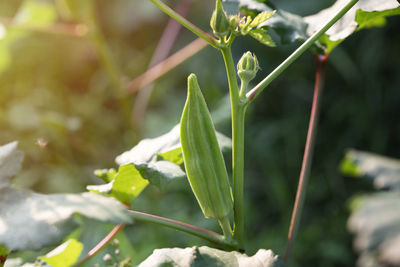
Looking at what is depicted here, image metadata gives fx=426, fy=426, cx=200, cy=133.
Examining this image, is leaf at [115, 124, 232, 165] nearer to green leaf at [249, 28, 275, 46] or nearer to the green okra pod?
the green okra pod

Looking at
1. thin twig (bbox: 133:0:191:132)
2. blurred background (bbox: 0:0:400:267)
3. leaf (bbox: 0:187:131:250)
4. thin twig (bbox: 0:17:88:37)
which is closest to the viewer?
leaf (bbox: 0:187:131:250)

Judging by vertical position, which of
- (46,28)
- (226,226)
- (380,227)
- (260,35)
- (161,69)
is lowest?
(380,227)

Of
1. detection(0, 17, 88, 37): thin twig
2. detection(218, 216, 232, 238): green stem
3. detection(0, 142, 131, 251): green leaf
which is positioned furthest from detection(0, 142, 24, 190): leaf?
detection(0, 17, 88, 37): thin twig

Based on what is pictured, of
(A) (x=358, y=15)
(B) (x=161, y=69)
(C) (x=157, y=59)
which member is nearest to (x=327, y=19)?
(A) (x=358, y=15)

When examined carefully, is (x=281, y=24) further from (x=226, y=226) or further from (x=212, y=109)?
(x=212, y=109)

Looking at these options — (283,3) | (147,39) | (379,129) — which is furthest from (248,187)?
(147,39)

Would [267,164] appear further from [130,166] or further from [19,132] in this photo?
[130,166]
